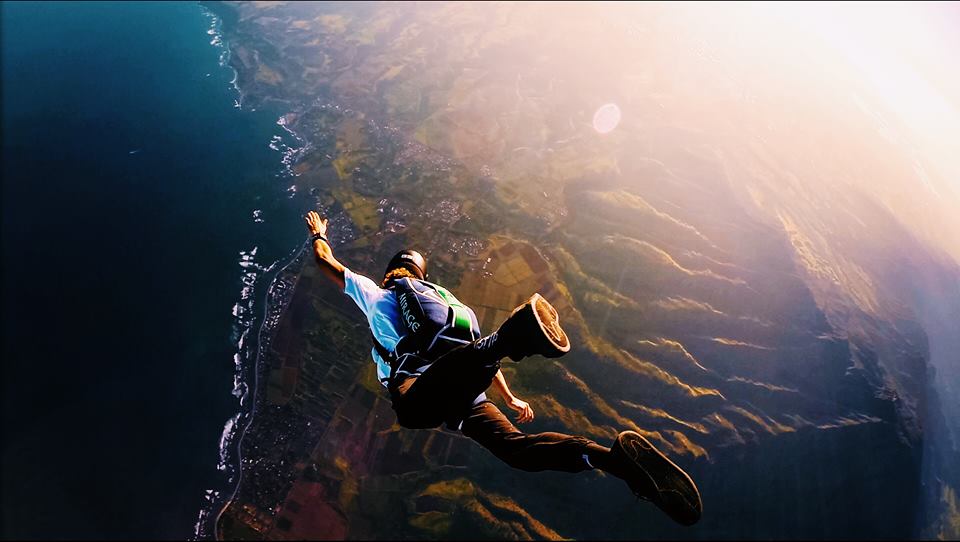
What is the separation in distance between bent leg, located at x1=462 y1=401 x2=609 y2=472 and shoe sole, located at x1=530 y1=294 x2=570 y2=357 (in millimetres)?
989

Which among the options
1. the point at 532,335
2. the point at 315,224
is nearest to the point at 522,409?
the point at 532,335

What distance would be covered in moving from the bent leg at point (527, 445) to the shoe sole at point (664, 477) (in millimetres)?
302

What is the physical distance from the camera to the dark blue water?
21.8 metres

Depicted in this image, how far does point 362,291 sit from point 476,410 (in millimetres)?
1947

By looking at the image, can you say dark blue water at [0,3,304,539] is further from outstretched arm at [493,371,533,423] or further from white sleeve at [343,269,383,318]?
outstretched arm at [493,371,533,423]

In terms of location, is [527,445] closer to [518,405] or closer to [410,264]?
[518,405]

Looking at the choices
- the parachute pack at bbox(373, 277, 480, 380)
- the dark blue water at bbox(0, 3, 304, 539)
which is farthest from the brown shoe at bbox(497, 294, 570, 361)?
the dark blue water at bbox(0, 3, 304, 539)

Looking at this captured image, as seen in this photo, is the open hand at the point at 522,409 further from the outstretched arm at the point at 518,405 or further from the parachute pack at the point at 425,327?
the parachute pack at the point at 425,327

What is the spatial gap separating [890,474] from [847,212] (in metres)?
26.7

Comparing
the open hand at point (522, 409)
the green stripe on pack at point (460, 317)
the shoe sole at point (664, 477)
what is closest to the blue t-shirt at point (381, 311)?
the green stripe on pack at point (460, 317)

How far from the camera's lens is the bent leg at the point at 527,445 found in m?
3.75

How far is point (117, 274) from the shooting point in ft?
94.1

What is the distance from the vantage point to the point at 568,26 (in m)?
77.0

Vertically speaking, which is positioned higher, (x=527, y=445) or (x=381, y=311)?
(x=527, y=445)
